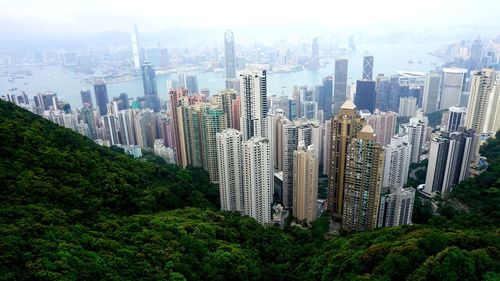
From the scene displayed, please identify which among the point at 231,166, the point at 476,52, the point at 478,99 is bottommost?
the point at 231,166

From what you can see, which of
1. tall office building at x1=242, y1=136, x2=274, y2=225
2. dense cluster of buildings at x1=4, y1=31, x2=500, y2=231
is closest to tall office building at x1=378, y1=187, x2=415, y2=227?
dense cluster of buildings at x1=4, y1=31, x2=500, y2=231

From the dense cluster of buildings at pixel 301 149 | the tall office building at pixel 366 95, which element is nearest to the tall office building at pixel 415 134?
the dense cluster of buildings at pixel 301 149

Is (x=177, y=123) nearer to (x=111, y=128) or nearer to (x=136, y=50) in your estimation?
(x=111, y=128)

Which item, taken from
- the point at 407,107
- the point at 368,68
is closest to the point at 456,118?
the point at 407,107

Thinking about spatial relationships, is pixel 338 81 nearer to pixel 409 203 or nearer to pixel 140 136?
pixel 140 136

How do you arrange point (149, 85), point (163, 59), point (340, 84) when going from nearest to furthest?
1. point (340, 84)
2. point (149, 85)
3. point (163, 59)

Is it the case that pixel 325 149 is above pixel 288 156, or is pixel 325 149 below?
below

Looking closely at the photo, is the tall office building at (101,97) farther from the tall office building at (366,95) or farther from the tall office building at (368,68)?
the tall office building at (368,68)
